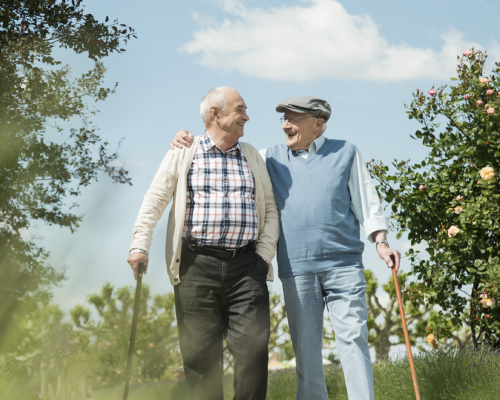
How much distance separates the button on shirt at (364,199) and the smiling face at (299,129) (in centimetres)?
5

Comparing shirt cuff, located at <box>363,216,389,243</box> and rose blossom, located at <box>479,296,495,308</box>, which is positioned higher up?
shirt cuff, located at <box>363,216,389,243</box>

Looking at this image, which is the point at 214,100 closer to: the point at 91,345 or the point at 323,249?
the point at 323,249

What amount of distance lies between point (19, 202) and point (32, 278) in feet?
0.95

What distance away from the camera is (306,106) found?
276 centimetres

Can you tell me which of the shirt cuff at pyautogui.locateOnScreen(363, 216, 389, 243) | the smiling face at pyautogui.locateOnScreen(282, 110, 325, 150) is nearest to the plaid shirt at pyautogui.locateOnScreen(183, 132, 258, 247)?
the smiling face at pyautogui.locateOnScreen(282, 110, 325, 150)

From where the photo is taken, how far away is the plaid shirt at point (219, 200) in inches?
93.8

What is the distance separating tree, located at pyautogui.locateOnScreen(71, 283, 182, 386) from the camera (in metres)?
0.53

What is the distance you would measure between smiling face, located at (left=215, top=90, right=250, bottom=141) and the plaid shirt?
95 mm

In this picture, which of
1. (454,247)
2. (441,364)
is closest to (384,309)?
(454,247)

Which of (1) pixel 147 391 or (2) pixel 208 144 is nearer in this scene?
(1) pixel 147 391

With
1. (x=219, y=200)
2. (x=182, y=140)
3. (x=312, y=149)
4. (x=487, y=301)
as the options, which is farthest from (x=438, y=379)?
(x=182, y=140)

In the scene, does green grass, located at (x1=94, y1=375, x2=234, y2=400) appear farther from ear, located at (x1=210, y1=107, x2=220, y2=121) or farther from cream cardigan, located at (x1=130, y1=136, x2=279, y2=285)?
ear, located at (x1=210, y1=107, x2=220, y2=121)

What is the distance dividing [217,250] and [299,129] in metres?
0.90

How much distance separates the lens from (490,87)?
4.91 meters
